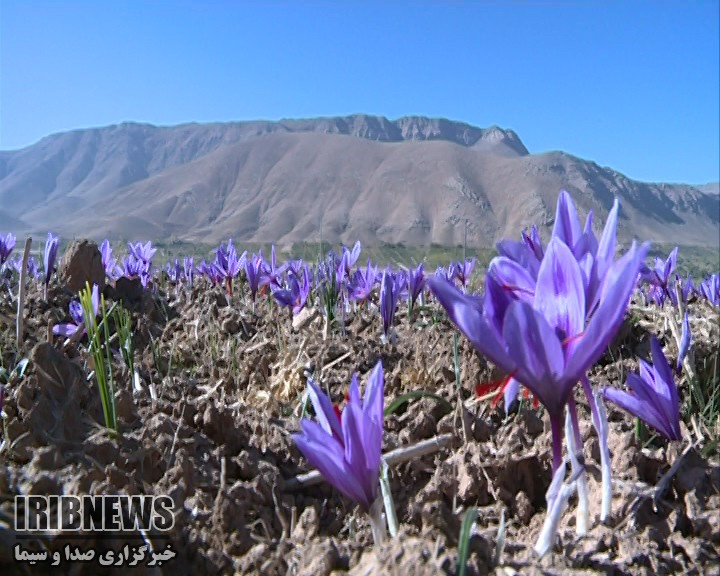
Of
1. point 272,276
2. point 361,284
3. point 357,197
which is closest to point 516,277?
point 361,284

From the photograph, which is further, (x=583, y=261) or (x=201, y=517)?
(x=201, y=517)

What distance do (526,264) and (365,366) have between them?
1002mm

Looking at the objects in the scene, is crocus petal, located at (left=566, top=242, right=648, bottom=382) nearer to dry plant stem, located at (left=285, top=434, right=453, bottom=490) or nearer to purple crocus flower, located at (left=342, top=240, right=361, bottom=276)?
dry plant stem, located at (left=285, top=434, right=453, bottom=490)

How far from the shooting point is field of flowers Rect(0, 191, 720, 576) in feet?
2.64

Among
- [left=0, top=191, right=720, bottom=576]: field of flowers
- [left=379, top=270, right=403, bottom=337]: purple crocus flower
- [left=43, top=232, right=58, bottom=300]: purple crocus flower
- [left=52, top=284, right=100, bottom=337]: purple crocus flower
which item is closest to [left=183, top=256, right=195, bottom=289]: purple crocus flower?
[left=43, top=232, right=58, bottom=300]: purple crocus flower

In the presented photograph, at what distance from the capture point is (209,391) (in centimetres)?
171

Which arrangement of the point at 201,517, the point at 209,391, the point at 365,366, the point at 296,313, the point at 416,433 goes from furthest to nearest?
the point at 296,313 → the point at 365,366 → the point at 209,391 → the point at 416,433 → the point at 201,517

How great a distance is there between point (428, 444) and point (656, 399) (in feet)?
1.40

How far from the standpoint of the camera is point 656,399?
3.79 ft

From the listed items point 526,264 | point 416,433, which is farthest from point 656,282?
point 526,264

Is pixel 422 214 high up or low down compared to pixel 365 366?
up

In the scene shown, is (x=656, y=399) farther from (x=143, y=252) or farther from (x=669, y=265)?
(x=143, y=252)

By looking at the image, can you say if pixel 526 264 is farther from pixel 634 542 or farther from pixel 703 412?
pixel 703 412

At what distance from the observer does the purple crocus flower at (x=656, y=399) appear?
1142 millimetres
